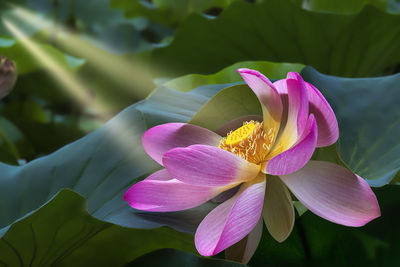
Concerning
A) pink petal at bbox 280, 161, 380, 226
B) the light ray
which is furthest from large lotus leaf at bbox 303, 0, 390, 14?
pink petal at bbox 280, 161, 380, 226

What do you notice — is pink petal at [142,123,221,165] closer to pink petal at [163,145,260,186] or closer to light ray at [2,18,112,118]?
pink petal at [163,145,260,186]

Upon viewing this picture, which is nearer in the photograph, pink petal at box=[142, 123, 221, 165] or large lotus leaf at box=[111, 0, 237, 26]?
pink petal at box=[142, 123, 221, 165]

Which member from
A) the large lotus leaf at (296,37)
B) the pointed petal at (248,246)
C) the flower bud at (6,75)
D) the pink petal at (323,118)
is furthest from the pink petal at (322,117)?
the flower bud at (6,75)

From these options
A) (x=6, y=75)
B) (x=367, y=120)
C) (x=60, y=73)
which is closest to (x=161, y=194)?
(x=367, y=120)

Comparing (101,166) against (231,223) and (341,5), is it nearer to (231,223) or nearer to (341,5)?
(231,223)

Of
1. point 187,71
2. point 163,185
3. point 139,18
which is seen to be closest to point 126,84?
point 187,71

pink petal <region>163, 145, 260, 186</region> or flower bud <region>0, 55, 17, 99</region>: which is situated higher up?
pink petal <region>163, 145, 260, 186</region>

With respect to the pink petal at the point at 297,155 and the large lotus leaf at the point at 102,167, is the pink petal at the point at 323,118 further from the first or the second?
the large lotus leaf at the point at 102,167

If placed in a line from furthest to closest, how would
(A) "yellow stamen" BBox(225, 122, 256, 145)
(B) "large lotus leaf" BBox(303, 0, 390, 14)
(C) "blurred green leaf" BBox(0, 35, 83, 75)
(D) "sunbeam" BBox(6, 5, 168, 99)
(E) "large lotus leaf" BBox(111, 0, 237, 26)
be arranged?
(E) "large lotus leaf" BBox(111, 0, 237, 26) < (D) "sunbeam" BBox(6, 5, 168, 99) < (B) "large lotus leaf" BBox(303, 0, 390, 14) < (C) "blurred green leaf" BBox(0, 35, 83, 75) < (A) "yellow stamen" BBox(225, 122, 256, 145)
